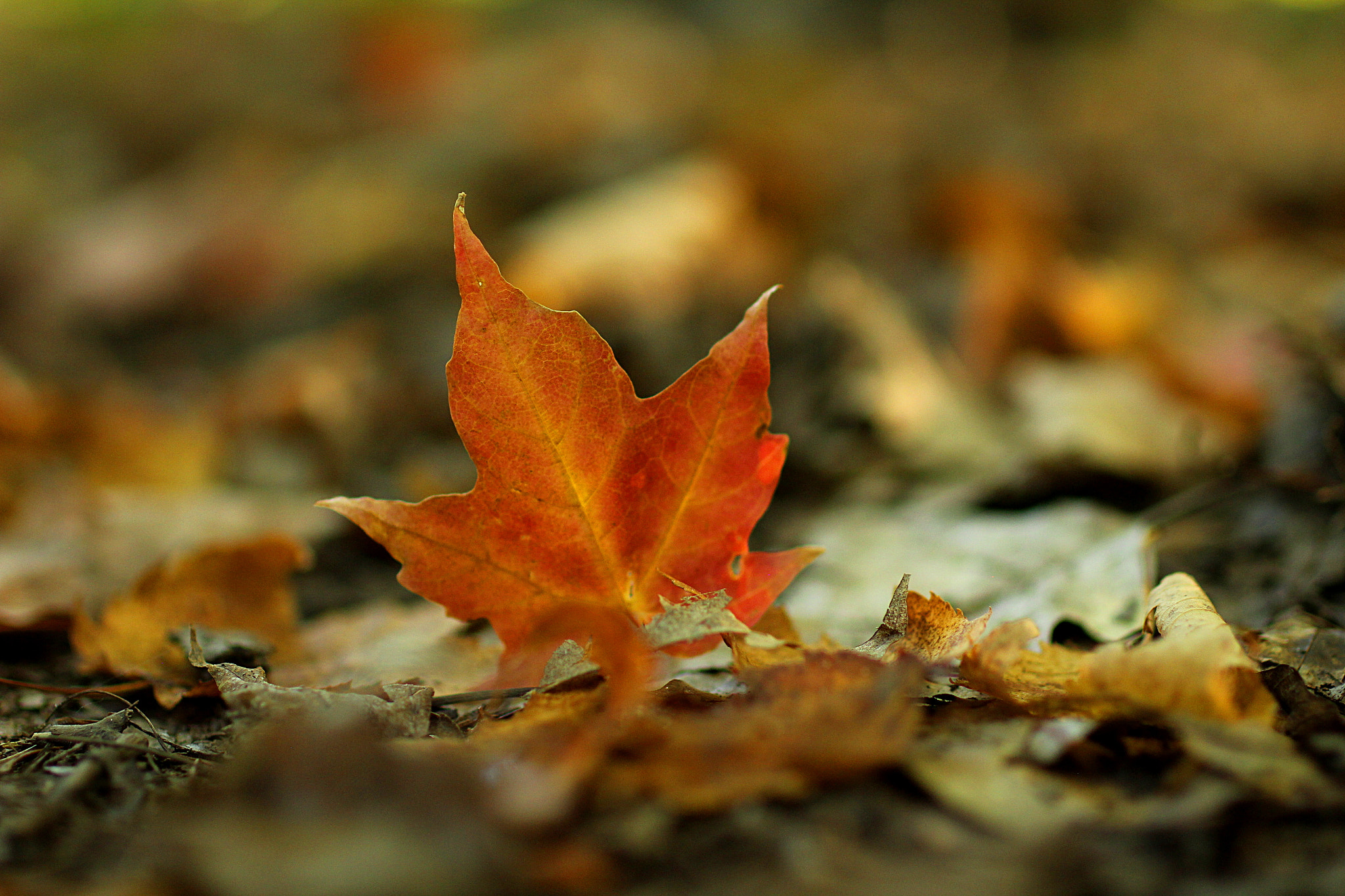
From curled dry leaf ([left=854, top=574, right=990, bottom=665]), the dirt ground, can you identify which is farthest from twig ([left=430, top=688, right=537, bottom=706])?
curled dry leaf ([left=854, top=574, right=990, bottom=665])

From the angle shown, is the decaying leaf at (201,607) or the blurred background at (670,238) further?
the blurred background at (670,238)

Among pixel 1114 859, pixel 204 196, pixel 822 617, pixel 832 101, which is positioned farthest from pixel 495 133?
pixel 1114 859

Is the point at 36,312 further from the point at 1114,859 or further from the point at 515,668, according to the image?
the point at 1114,859

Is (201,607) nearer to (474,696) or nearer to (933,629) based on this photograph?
(474,696)

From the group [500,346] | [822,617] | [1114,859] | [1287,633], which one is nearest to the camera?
[1114,859]

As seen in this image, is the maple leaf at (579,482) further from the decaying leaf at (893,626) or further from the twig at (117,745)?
the twig at (117,745)

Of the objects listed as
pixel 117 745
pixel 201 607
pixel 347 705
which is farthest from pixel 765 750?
pixel 201 607

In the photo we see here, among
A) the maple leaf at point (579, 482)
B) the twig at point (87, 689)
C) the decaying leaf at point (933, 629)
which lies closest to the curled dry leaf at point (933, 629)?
the decaying leaf at point (933, 629)

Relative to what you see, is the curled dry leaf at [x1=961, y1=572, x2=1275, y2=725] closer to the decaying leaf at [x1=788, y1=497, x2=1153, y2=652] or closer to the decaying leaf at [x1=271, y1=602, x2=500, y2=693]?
the decaying leaf at [x1=788, y1=497, x2=1153, y2=652]
